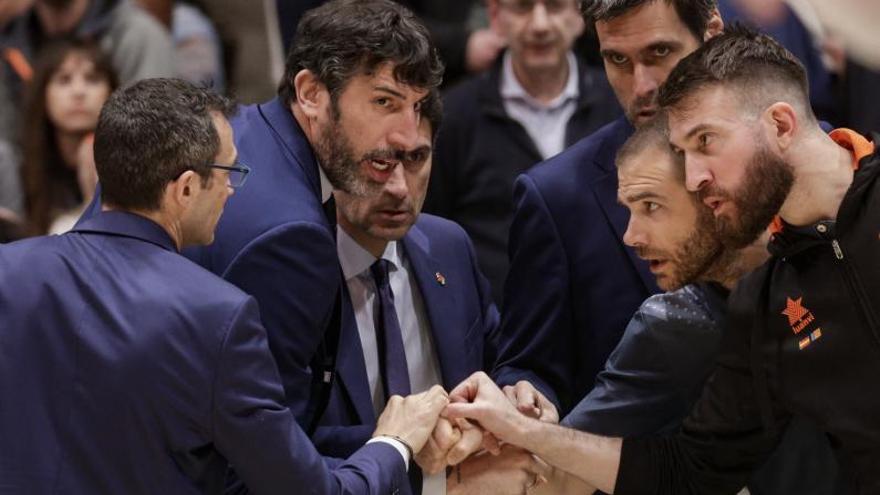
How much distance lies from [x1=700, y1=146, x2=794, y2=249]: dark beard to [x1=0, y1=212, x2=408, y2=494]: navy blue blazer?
1132 millimetres

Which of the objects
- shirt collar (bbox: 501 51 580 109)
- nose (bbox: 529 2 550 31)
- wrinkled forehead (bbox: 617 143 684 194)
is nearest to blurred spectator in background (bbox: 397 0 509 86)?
shirt collar (bbox: 501 51 580 109)

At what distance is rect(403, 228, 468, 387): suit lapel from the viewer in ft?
13.5

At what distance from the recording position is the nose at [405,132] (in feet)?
12.8

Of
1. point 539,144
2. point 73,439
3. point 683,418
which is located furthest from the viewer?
point 539,144

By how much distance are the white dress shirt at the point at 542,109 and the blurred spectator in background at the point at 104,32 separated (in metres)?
1.53

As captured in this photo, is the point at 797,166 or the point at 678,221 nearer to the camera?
the point at 797,166

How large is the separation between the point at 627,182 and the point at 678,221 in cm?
17

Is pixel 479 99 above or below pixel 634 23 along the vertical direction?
below

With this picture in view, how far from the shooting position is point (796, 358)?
3.38 m

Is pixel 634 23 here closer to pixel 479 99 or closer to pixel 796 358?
pixel 796 358

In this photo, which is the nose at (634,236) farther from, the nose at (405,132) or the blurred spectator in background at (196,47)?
the blurred spectator in background at (196,47)

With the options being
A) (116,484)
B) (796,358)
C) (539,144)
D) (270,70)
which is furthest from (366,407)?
(270,70)

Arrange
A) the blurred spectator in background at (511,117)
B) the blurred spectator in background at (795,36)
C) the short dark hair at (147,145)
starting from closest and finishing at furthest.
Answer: the short dark hair at (147,145), the blurred spectator in background at (795,36), the blurred spectator in background at (511,117)

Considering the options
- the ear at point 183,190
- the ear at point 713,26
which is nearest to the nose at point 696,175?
the ear at point 713,26
